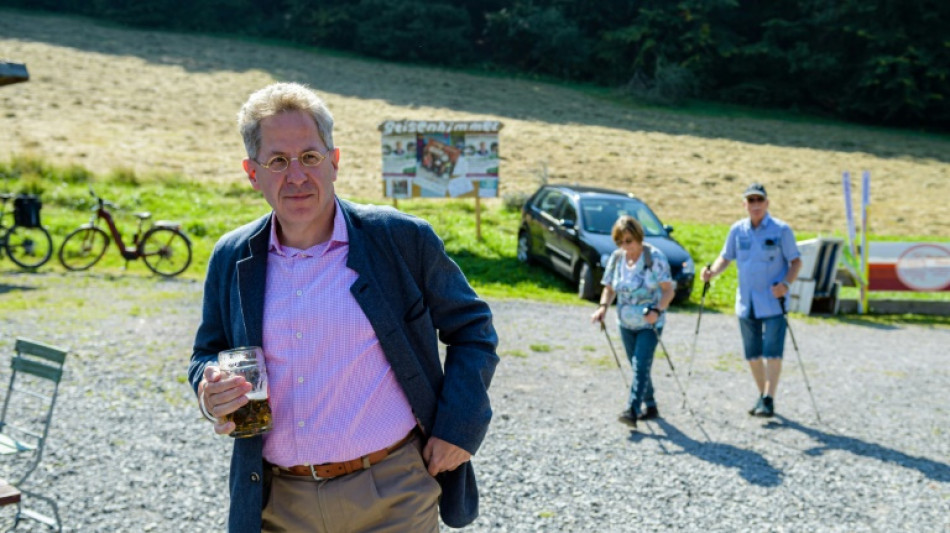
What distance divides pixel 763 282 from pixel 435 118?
940 inches

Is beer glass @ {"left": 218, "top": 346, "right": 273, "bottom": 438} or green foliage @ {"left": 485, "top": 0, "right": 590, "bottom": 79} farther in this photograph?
green foliage @ {"left": 485, "top": 0, "right": 590, "bottom": 79}

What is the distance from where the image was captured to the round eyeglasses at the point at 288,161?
2428 mm

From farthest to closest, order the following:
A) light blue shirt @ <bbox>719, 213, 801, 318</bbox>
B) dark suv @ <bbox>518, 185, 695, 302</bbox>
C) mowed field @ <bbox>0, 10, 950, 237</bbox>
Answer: mowed field @ <bbox>0, 10, 950, 237</bbox> < dark suv @ <bbox>518, 185, 695, 302</bbox> < light blue shirt @ <bbox>719, 213, 801, 318</bbox>

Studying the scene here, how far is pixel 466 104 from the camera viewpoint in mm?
36469

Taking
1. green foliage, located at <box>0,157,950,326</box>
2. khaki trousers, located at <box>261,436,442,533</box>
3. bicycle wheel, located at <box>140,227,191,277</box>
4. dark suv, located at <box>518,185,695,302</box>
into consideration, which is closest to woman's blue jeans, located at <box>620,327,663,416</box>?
khaki trousers, located at <box>261,436,442,533</box>

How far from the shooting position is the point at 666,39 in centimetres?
4747

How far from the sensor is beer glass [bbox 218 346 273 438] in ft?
7.70

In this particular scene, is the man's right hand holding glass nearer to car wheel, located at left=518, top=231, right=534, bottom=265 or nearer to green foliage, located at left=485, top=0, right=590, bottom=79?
car wheel, located at left=518, top=231, right=534, bottom=265

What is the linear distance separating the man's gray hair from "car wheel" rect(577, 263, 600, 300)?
11287 millimetres

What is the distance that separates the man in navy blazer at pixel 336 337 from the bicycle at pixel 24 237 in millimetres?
12534

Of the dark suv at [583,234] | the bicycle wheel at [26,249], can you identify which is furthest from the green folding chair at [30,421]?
the dark suv at [583,234]

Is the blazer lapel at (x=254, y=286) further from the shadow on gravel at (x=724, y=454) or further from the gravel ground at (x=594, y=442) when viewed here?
the shadow on gravel at (x=724, y=454)

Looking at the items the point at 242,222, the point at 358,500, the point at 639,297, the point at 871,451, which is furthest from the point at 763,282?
the point at 242,222

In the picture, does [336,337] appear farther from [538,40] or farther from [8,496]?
[538,40]
